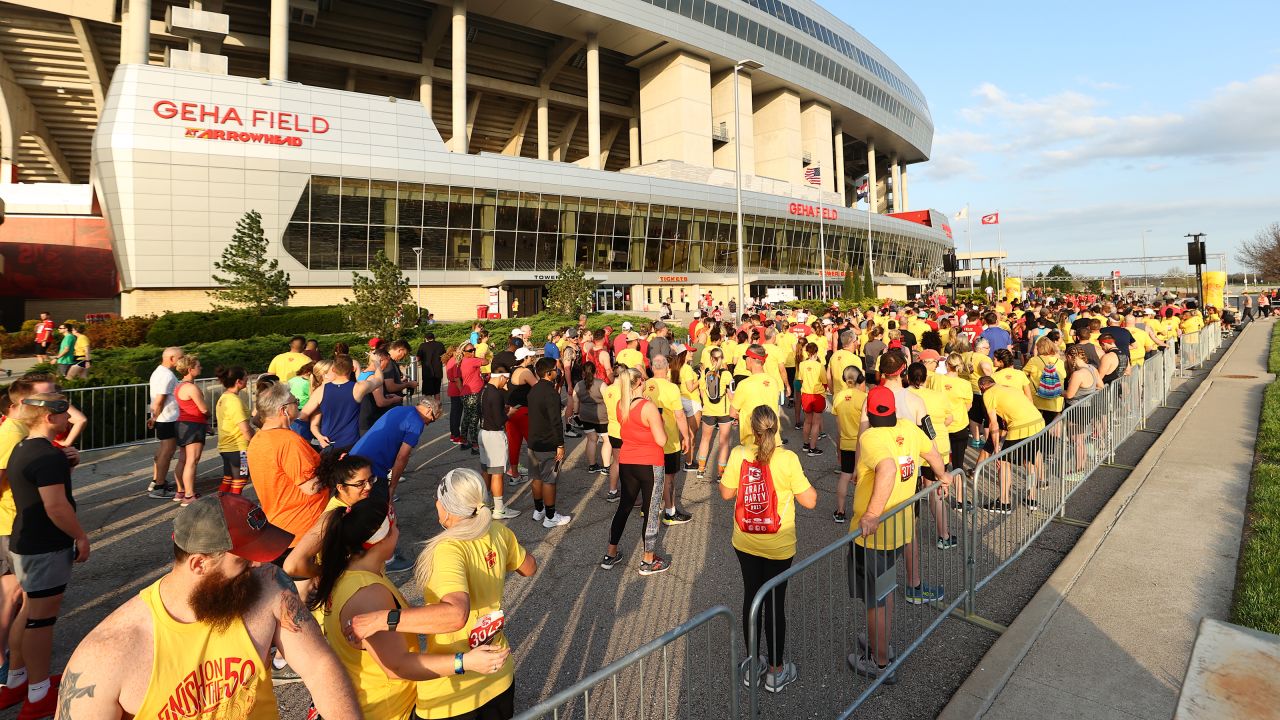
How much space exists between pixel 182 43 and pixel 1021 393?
174 feet

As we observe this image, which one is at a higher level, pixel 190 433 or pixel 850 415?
pixel 850 415

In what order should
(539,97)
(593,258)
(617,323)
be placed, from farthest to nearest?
(539,97), (593,258), (617,323)

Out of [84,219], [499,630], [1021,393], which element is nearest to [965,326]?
[1021,393]

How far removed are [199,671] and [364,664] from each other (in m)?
0.73

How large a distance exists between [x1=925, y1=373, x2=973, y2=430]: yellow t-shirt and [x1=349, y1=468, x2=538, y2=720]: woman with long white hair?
5.98 meters

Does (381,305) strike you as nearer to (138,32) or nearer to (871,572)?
(138,32)

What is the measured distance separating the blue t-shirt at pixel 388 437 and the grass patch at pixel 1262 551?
22.2ft

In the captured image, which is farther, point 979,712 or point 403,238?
point 403,238

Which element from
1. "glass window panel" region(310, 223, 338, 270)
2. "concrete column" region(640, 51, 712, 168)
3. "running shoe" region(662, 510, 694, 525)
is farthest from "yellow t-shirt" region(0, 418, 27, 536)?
"concrete column" region(640, 51, 712, 168)

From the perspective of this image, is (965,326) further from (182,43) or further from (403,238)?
(182,43)

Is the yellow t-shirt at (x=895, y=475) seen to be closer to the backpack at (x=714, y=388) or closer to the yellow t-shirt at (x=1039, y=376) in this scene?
the backpack at (x=714, y=388)

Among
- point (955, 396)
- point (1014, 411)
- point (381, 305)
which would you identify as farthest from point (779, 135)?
point (1014, 411)

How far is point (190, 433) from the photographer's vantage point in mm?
7762

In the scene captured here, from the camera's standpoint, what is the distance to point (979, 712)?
12.1 feet
